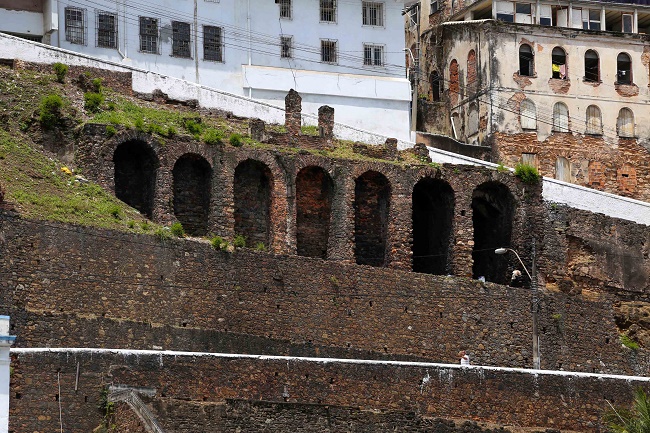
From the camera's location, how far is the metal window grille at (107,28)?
85.7 meters

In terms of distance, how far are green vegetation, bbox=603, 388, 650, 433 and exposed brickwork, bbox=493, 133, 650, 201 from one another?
984 inches

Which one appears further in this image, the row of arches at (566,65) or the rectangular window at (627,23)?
the rectangular window at (627,23)

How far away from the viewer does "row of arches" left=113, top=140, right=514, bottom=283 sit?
7881 centimetres

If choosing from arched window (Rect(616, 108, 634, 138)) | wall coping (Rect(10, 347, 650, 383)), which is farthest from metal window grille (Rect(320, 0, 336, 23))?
wall coping (Rect(10, 347, 650, 383))

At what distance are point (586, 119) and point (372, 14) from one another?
36.2ft

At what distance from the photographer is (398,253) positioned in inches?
3209

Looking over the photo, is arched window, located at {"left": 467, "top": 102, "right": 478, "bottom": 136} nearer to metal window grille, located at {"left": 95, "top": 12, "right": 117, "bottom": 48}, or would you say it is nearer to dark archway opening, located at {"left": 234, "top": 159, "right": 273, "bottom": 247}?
dark archway opening, located at {"left": 234, "top": 159, "right": 273, "bottom": 247}

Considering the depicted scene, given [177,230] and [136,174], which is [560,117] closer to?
[136,174]

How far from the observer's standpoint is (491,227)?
86.1 meters

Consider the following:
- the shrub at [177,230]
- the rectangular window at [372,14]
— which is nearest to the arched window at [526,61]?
the rectangular window at [372,14]

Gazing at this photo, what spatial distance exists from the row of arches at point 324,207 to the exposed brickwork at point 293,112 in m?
2.36

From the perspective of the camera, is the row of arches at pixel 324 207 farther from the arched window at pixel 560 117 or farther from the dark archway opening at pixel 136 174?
the arched window at pixel 560 117

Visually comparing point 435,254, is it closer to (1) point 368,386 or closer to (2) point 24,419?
(1) point 368,386

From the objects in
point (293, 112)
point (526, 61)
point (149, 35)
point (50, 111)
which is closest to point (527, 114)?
point (526, 61)
